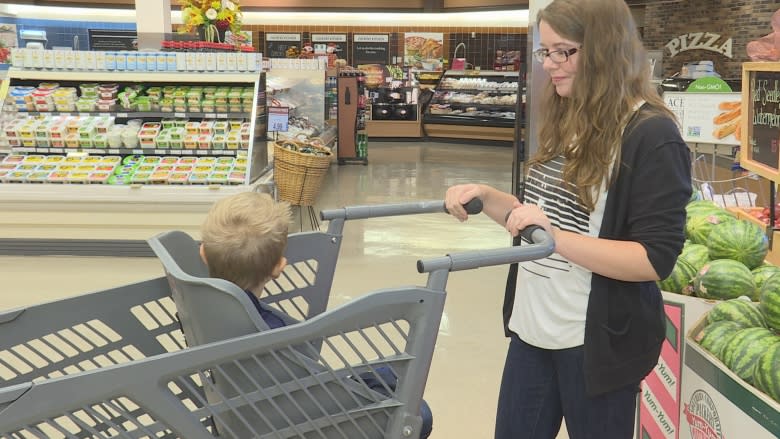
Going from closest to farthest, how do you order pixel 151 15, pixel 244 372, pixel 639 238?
Answer: pixel 244 372
pixel 639 238
pixel 151 15

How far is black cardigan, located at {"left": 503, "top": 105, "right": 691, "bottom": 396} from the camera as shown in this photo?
4.89 ft

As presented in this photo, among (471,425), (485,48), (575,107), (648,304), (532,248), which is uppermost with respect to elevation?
(485,48)

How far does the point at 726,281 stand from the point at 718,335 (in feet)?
0.84

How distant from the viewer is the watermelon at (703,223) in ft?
8.79

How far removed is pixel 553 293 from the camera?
169cm

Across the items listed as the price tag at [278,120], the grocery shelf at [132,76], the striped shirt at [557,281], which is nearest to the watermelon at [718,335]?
the striped shirt at [557,281]

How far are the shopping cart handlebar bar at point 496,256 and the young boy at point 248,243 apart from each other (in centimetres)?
36

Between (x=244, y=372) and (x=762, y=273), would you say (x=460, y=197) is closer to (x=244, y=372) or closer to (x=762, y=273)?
(x=244, y=372)

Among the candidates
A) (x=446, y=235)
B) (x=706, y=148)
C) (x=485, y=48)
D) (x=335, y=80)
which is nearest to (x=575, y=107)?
(x=706, y=148)

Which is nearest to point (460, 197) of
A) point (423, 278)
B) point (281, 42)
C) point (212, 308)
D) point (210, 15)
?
point (212, 308)

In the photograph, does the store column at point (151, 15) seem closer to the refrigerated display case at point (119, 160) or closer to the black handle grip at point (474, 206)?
the refrigerated display case at point (119, 160)

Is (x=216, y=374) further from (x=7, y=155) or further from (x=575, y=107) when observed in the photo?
(x=7, y=155)

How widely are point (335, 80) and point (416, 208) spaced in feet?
33.6

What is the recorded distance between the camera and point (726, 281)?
2.27 meters
